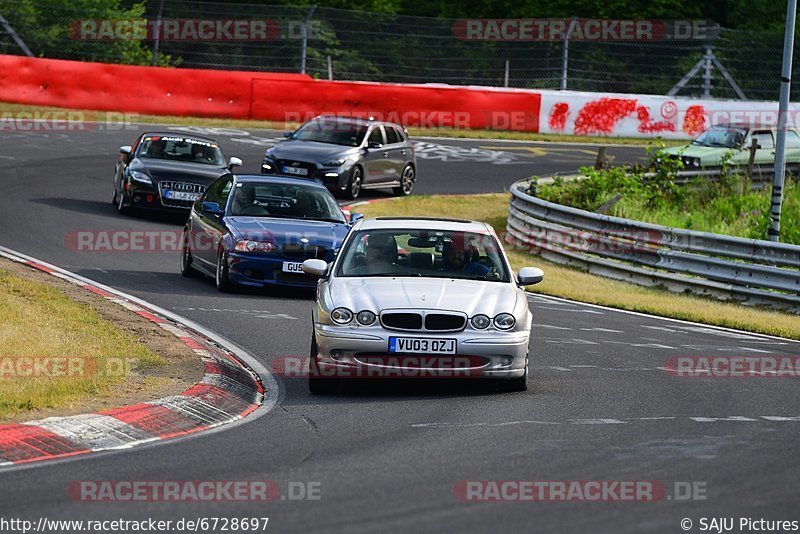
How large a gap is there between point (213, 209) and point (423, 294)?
6916mm

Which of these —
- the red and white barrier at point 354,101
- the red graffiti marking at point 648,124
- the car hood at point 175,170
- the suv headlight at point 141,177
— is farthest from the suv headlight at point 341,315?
the red graffiti marking at point 648,124

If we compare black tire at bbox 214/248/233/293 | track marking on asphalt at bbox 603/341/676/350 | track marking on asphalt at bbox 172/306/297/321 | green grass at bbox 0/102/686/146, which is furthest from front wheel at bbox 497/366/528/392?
green grass at bbox 0/102/686/146

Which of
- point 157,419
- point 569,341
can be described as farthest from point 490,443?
point 569,341

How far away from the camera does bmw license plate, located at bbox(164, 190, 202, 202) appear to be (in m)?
22.8

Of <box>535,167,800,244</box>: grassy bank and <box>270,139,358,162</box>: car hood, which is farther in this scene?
<box>270,139,358,162</box>: car hood

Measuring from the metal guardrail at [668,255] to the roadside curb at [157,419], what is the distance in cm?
1007

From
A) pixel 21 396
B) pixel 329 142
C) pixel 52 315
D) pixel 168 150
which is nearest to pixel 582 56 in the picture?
pixel 329 142

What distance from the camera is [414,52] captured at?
40938 mm

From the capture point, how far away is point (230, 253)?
16.7 meters

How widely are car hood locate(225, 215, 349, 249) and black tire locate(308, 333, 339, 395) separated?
5899 millimetres

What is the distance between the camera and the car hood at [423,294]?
10.9 m

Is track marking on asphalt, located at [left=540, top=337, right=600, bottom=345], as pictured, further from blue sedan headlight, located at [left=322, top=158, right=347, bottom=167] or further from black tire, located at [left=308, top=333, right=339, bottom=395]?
blue sedan headlight, located at [left=322, top=158, right=347, bottom=167]

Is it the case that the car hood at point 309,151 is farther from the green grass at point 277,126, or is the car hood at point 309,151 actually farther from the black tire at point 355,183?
the green grass at point 277,126

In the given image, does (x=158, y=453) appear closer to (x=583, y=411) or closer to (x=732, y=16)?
(x=583, y=411)
